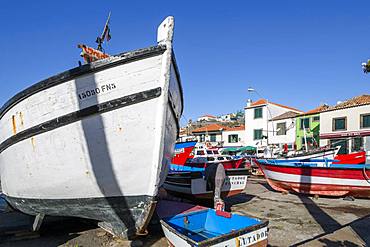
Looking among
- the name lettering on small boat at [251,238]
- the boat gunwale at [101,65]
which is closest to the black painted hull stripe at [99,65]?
the boat gunwale at [101,65]

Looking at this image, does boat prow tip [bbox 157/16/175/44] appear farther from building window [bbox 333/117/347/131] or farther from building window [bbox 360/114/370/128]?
building window [bbox 333/117/347/131]

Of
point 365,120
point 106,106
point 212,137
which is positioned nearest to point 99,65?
point 106,106

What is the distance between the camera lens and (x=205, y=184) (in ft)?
21.5

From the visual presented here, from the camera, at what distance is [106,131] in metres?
3.64

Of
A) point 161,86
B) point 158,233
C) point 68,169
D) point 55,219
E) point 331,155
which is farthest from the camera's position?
point 331,155

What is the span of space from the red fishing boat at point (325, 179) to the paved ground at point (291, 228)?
1.73 feet

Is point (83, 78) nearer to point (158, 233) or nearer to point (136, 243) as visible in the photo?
point (136, 243)

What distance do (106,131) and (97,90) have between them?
60 cm

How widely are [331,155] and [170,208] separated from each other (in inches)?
472

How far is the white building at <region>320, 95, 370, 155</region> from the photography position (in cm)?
1945

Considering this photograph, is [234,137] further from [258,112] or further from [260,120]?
[258,112]

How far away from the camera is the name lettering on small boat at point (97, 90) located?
3600mm

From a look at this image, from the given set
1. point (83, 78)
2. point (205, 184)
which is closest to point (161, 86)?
point (83, 78)

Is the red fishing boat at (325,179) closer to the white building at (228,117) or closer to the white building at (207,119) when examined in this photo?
the white building at (207,119)
